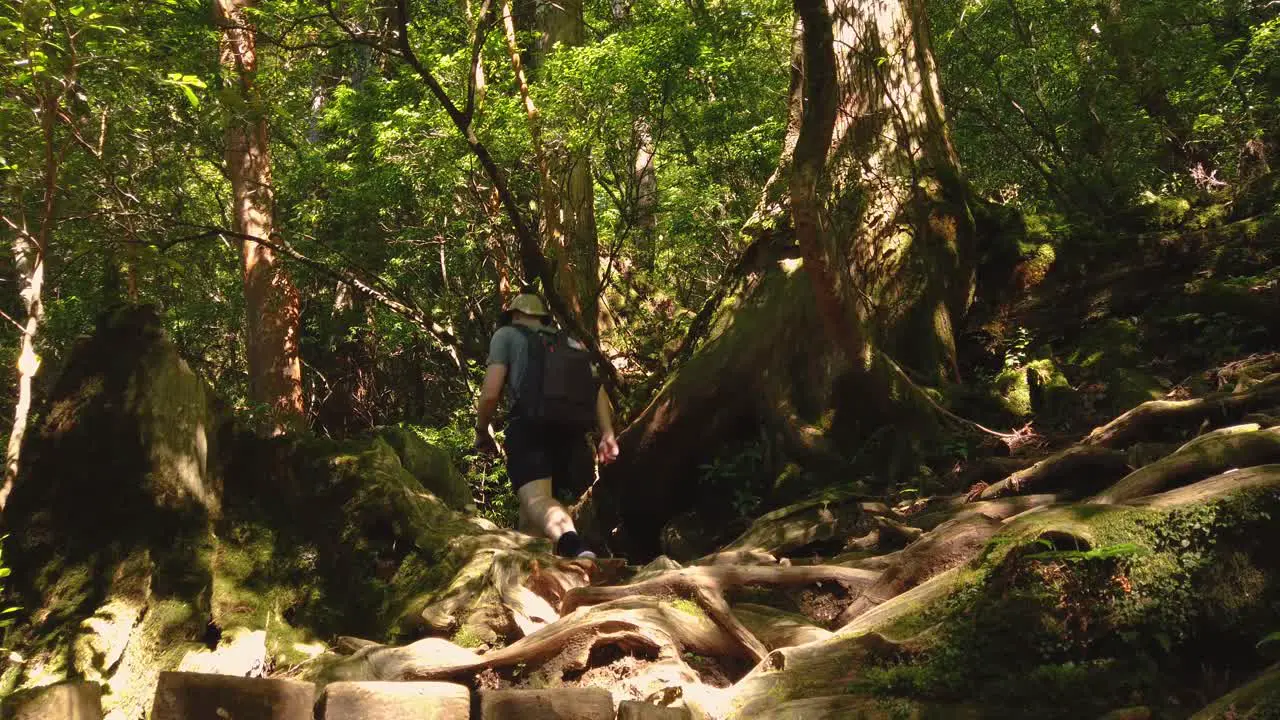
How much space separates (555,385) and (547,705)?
9.51ft

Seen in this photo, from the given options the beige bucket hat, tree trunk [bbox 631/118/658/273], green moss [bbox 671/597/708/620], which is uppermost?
tree trunk [bbox 631/118/658/273]

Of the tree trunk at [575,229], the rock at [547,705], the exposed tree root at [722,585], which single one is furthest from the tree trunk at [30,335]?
the tree trunk at [575,229]

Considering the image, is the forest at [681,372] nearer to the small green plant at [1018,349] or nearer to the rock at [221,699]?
the rock at [221,699]

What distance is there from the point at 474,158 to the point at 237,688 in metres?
9.93

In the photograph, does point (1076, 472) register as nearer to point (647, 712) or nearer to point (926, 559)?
point (926, 559)

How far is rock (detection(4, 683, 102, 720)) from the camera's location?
3.28m

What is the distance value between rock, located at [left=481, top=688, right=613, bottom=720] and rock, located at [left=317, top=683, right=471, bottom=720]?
0.28ft

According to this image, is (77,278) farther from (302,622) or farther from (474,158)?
(302,622)

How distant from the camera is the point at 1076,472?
5.52m

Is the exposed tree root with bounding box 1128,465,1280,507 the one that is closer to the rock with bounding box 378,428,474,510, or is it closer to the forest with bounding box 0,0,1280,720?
the forest with bounding box 0,0,1280,720

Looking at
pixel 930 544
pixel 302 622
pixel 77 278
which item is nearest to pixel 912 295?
pixel 930 544

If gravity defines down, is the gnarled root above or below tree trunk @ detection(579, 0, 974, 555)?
below

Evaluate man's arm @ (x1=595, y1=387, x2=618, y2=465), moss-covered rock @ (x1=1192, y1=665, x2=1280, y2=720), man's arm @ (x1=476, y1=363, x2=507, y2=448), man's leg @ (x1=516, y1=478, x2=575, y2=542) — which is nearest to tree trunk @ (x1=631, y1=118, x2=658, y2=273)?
man's arm @ (x1=595, y1=387, x2=618, y2=465)

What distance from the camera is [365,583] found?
234 inches
